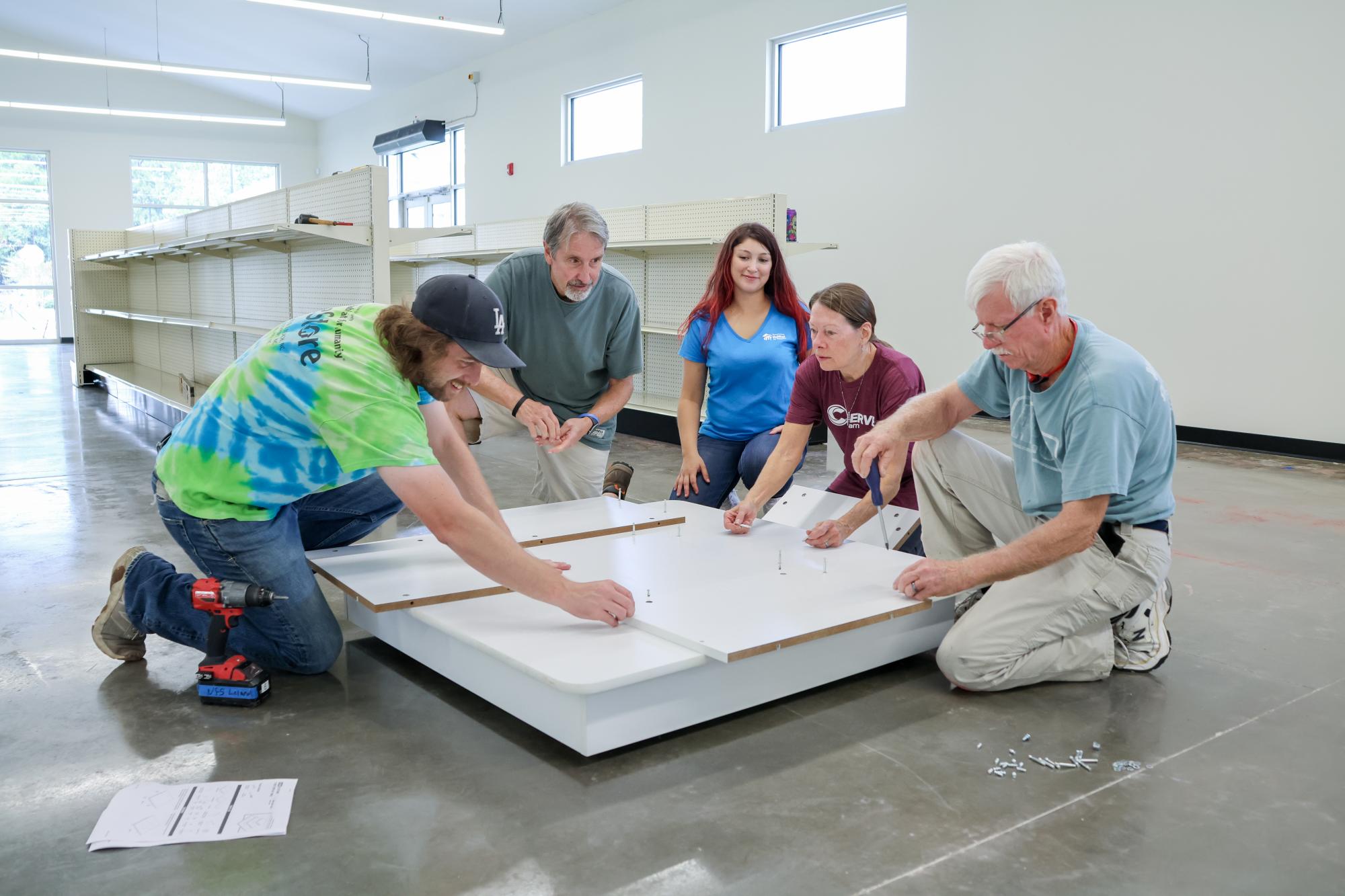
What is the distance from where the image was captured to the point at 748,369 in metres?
3.37

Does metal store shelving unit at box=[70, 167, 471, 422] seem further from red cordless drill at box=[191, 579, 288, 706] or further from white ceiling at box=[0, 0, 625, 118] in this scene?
white ceiling at box=[0, 0, 625, 118]

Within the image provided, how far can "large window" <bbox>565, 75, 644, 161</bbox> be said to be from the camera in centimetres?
1047

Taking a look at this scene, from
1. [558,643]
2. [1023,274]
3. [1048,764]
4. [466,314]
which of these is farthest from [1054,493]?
[466,314]

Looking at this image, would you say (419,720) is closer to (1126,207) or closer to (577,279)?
(577,279)

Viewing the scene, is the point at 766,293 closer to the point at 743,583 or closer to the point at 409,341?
the point at 743,583

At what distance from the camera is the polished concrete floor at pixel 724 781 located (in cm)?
148

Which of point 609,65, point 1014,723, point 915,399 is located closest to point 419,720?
point 1014,723

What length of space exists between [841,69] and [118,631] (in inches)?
293

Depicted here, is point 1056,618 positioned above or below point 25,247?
below

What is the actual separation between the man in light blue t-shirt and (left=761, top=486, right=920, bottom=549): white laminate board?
0.44 m

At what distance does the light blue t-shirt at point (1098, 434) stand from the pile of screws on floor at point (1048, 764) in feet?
1.68

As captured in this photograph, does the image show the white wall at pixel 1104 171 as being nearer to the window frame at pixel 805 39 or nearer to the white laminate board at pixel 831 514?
the window frame at pixel 805 39

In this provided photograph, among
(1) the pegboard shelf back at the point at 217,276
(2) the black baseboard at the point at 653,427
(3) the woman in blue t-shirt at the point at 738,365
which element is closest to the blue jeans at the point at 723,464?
(3) the woman in blue t-shirt at the point at 738,365

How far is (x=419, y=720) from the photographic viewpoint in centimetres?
201
